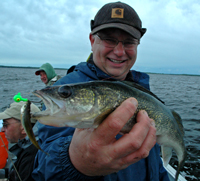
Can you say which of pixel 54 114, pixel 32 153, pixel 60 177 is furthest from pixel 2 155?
pixel 54 114

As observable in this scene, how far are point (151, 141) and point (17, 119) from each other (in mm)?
4748

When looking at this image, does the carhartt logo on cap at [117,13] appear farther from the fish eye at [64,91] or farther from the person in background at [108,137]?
the fish eye at [64,91]

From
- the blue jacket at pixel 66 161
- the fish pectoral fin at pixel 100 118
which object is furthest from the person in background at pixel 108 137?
the fish pectoral fin at pixel 100 118

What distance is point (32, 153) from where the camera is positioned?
314 cm

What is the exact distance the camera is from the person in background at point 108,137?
157cm

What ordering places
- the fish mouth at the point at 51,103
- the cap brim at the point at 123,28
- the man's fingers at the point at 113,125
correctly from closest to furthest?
the man's fingers at the point at 113,125 < the fish mouth at the point at 51,103 < the cap brim at the point at 123,28

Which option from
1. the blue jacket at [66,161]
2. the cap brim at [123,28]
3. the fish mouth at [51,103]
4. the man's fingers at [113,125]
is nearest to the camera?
the man's fingers at [113,125]

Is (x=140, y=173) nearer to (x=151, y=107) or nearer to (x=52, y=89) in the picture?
(x=151, y=107)

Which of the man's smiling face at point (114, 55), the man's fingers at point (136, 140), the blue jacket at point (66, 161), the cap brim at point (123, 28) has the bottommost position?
the blue jacket at point (66, 161)

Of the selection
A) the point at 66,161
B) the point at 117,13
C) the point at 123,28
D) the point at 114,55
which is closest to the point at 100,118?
the point at 66,161

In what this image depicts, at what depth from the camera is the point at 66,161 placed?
1812 millimetres

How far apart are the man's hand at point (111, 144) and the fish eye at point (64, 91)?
454mm

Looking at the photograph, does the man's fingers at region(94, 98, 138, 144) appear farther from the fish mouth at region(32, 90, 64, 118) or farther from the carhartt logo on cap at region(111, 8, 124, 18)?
the carhartt logo on cap at region(111, 8, 124, 18)

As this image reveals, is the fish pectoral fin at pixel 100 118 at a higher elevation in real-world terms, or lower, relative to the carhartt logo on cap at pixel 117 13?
lower
